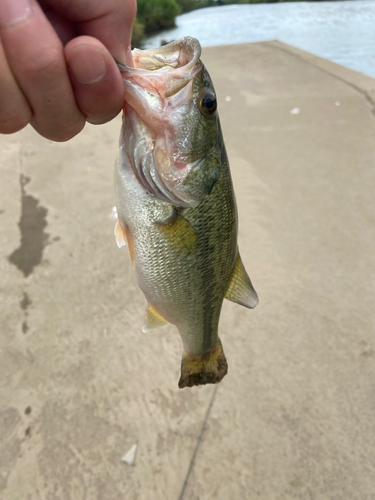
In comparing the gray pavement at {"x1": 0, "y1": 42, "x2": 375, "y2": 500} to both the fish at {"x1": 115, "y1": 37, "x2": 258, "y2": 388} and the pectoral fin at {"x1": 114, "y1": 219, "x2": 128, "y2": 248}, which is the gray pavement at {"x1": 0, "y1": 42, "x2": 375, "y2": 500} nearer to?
the fish at {"x1": 115, "y1": 37, "x2": 258, "y2": 388}

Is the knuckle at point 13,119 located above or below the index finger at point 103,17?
below

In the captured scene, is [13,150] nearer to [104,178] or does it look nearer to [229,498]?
[104,178]

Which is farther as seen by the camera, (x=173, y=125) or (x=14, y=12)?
(x=173, y=125)

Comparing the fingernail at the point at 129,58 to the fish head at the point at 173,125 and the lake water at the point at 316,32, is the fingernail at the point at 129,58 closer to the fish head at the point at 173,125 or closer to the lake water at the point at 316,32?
the fish head at the point at 173,125

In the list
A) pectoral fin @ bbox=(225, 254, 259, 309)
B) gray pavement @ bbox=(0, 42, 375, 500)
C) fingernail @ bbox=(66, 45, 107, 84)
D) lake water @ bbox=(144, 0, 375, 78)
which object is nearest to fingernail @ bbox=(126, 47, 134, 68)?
fingernail @ bbox=(66, 45, 107, 84)

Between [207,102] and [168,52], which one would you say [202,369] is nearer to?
[207,102]

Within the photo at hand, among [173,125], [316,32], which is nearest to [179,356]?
[173,125]

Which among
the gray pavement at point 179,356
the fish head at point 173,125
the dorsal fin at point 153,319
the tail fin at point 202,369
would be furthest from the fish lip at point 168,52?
the gray pavement at point 179,356
